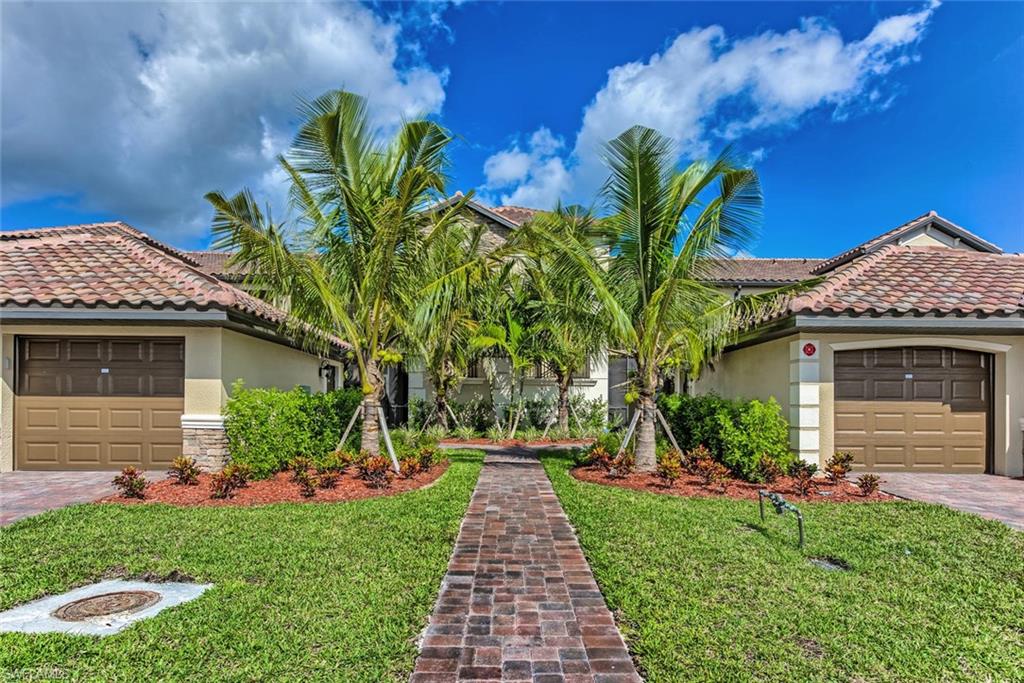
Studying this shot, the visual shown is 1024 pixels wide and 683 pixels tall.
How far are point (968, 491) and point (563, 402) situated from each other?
10132mm

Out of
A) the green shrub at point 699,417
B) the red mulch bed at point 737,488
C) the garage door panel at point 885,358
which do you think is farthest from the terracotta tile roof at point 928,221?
the red mulch bed at point 737,488

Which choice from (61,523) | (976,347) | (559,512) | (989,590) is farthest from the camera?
(976,347)

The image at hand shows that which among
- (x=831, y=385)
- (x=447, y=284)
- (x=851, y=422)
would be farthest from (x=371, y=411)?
(x=851, y=422)

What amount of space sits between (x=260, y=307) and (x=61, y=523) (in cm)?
585

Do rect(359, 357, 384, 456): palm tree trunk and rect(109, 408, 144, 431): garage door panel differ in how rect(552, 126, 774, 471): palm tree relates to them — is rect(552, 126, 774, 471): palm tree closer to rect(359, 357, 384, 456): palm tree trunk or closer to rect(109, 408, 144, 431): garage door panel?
rect(359, 357, 384, 456): palm tree trunk

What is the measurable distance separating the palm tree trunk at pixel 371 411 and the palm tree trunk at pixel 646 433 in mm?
4968

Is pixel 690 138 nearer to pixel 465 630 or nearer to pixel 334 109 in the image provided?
pixel 334 109

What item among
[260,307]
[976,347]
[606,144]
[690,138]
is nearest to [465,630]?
[606,144]

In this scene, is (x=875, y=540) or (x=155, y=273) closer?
(x=875, y=540)

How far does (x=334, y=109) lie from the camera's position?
8688mm

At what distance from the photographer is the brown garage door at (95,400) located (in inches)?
404

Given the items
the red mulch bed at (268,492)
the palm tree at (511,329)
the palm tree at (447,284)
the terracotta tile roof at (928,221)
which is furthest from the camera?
the terracotta tile roof at (928,221)

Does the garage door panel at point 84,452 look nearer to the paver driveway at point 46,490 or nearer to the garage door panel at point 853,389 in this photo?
the paver driveway at point 46,490

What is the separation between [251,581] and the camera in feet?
15.4
